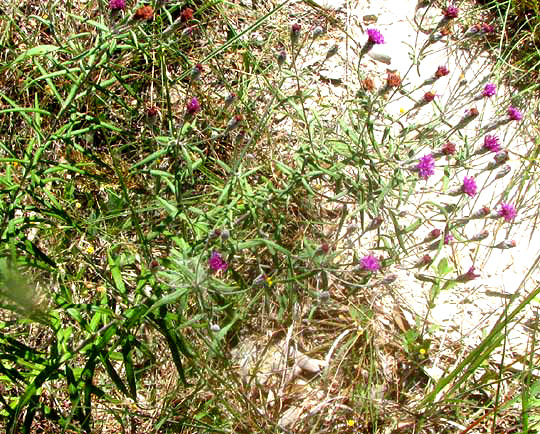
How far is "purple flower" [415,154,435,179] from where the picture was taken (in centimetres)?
231

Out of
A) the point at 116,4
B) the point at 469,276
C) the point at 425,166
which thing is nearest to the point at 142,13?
the point at 116,4

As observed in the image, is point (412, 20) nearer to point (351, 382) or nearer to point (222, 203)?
point (222, 203)

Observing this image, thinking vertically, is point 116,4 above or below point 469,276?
above

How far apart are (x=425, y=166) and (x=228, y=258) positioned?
819 millimetres

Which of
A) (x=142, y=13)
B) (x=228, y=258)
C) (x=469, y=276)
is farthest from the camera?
(x=469, y=276)

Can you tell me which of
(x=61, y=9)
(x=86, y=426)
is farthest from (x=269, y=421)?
(x=61, y=9)

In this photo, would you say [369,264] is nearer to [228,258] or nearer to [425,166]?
[425,166]

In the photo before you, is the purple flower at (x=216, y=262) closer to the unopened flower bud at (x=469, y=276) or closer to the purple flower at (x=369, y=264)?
the purple flower at (x=369, y=264)

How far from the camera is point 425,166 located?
2320 millimetres

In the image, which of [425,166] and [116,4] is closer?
[116,4]

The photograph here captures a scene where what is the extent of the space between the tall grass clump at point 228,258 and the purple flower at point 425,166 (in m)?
0.02

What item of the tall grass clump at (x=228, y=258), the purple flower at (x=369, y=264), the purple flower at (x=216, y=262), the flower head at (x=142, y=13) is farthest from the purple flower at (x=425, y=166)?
the flower head at (x=142, y=13)

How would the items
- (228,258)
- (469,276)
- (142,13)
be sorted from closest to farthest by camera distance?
1. (142,13)
2. (228,258)
3. (469,276)

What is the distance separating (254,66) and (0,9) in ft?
4.09
